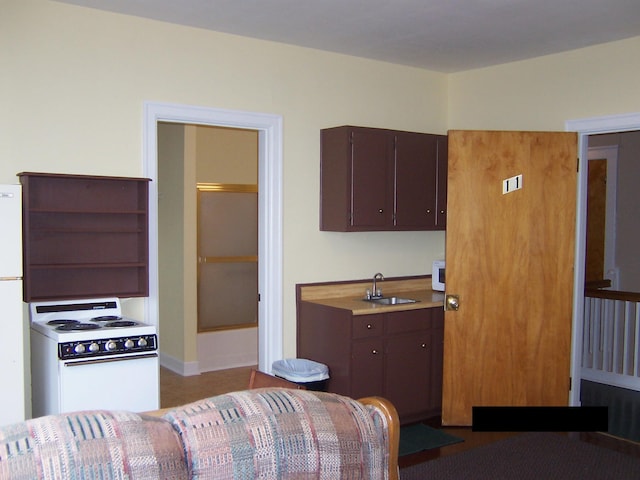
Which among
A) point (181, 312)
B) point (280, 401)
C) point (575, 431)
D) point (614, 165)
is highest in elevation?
point (614, 165)

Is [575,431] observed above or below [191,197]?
below

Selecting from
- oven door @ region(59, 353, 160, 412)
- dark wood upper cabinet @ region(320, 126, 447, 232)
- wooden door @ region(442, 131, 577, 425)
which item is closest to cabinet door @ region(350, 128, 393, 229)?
dark wood upper cabinet @ region(320, 126, 447, 232)

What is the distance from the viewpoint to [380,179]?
A: 4.98 meters

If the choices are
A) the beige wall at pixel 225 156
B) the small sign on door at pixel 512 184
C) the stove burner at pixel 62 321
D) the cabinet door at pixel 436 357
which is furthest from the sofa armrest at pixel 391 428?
the beige wall at pixel 225 156

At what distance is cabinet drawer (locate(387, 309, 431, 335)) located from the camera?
4.78 metres

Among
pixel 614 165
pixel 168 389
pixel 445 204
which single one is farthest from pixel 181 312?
pixel 614 165

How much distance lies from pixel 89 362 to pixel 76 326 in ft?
0.95

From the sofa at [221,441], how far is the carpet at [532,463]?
2.31 meters

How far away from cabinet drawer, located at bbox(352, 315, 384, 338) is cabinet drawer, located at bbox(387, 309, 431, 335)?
0.09 meters

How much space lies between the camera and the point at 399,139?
5074 mm

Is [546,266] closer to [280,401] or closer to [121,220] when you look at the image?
[121,220]

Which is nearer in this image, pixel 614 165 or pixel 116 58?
pixel 116 58

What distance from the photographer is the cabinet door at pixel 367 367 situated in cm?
462

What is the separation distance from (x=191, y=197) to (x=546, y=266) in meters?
3.24
